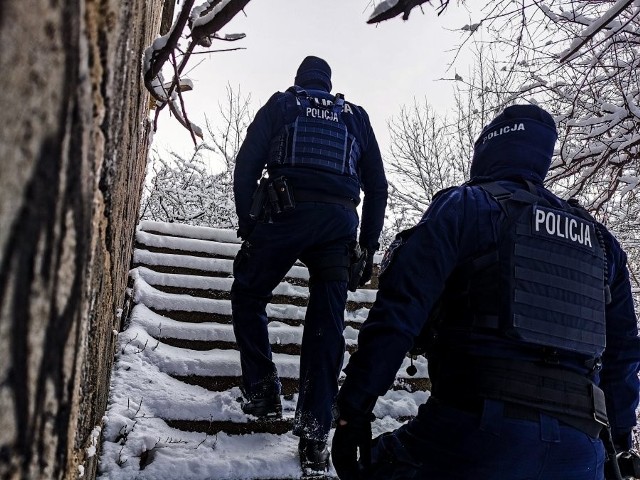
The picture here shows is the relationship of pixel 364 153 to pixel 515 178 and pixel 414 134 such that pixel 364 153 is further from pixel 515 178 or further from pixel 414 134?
pixel 414 134

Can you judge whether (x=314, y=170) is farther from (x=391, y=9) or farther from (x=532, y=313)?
(x=532, y=313)

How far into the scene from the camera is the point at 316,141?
2.83m

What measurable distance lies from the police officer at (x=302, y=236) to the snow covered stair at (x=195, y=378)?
7.7 inches

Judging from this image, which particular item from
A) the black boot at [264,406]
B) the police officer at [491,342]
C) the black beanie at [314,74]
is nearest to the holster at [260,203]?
the black beanie at [314,74]

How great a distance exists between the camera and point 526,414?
1.45 meters

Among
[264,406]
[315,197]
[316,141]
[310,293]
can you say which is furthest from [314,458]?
[316,141]

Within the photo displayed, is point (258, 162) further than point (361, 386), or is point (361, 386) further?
point (258, 162)

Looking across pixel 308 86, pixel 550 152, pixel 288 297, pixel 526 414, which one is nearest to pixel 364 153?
pixel 308 86

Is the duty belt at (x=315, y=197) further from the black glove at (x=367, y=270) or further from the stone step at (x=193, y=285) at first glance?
the stone step at (x=193, y=285)

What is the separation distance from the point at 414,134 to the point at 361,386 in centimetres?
1706

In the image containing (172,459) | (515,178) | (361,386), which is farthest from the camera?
(172,459)

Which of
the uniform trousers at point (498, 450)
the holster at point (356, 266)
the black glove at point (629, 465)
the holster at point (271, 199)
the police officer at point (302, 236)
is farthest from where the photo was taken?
the holster at point (356, 266)

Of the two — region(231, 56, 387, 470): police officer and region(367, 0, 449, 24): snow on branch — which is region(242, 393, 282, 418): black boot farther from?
region(367, 0, 449, 24): snow on branch

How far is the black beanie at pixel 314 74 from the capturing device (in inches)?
127
